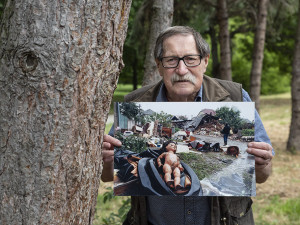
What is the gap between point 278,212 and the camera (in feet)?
17.7

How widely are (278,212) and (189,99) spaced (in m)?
3.74

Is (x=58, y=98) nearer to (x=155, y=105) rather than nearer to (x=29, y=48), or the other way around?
(x=29, y=48)

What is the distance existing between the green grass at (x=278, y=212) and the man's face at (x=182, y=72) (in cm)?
338

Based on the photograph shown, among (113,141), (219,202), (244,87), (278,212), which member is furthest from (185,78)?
(278,212)

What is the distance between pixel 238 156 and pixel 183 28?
27.9 inches

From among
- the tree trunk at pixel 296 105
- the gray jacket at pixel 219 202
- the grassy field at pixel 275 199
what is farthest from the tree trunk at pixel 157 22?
the tree trunk at pixel 296 105

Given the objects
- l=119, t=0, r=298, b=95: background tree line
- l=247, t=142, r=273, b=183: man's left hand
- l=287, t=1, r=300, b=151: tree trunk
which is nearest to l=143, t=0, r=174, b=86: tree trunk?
l=119, t=0, r=298, b=95: background tree line

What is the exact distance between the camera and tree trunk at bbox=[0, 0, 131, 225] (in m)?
1.43

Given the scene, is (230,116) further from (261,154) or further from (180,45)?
(180,45)

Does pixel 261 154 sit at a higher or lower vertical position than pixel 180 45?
lower

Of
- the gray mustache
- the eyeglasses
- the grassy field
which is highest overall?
the eyeglasses

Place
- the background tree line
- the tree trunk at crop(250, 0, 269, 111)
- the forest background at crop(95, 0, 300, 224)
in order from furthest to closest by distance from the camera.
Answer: the tree trunk at crop(250, 0, 269, 111), the background tree line, the forest background at crop(95, 0, 300, 224)

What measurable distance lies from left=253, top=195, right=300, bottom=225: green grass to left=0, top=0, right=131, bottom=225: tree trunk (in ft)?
13.2

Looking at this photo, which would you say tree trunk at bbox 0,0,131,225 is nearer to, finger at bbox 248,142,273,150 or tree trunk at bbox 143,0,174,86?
finger at bbox 248,142,273,150
